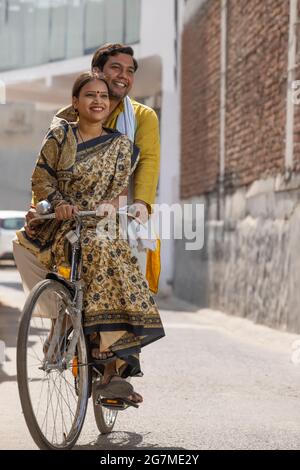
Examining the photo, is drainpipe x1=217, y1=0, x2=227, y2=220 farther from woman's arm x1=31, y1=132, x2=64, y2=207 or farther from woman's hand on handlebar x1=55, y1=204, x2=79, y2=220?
woman's hand on handlebar x1=55, y1=204, x2=79, y2=220

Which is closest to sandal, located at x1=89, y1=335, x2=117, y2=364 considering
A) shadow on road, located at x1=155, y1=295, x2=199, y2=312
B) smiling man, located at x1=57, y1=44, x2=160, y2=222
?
smiling man, located at x1=57, y1=44, x2=160, y2=222

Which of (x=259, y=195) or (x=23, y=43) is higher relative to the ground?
(x=23, y=43)

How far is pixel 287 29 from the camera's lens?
13.0 m

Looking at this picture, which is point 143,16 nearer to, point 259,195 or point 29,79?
point 29,79

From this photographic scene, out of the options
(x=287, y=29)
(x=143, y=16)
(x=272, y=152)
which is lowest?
(x=272, y=152)

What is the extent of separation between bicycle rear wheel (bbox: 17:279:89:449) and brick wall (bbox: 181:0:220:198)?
1223 centimetres

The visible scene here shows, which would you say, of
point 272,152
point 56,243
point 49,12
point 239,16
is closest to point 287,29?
point 272,152

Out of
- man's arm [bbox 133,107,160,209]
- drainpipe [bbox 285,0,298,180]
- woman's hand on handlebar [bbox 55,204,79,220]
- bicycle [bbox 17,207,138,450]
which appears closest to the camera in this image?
bicycle [bbox 17,207,138,450]

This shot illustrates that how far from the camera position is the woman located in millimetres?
5406

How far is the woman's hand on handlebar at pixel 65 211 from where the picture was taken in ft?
17.1

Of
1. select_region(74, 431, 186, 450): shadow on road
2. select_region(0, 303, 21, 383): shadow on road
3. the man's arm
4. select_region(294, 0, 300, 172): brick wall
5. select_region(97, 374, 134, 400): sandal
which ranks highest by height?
select_region(294, 0, 300, 172): brick wall

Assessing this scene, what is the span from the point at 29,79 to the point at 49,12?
5.64ft

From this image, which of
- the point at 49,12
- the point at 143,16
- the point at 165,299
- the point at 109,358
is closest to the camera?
the point at 109,358

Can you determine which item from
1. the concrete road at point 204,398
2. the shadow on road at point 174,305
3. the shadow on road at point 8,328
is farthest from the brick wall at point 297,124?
the shadow on road at point 174,305
